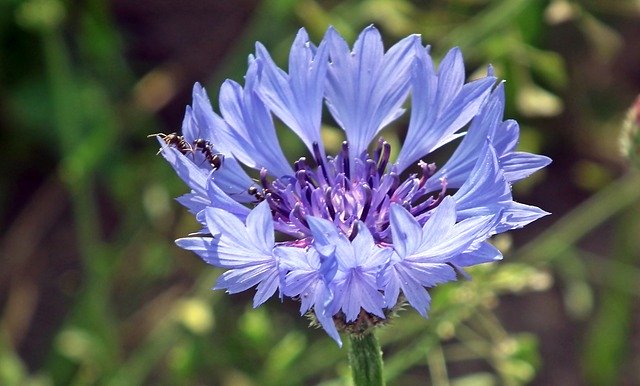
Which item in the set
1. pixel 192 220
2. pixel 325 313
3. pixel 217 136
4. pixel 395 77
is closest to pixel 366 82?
pixel 395 77

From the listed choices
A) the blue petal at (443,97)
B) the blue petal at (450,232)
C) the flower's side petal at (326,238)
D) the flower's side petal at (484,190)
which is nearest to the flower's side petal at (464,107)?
the blue petal at (443,97)

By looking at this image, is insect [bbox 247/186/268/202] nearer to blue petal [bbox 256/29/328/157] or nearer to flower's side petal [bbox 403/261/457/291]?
blue petal [bbox 256/29/328/157]

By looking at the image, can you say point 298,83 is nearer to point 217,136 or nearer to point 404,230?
point 217,136

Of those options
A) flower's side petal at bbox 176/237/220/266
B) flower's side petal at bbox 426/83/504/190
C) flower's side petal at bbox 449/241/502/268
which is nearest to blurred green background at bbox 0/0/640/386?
flower's side petal at bbox 426/83/504/190

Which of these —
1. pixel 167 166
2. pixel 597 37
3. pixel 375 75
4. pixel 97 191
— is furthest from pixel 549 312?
pixel 375 75

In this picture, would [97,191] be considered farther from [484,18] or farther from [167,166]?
[484,18]

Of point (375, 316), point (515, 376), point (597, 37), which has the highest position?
point (375, 316)

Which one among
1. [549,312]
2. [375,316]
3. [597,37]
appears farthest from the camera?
[549,312]
